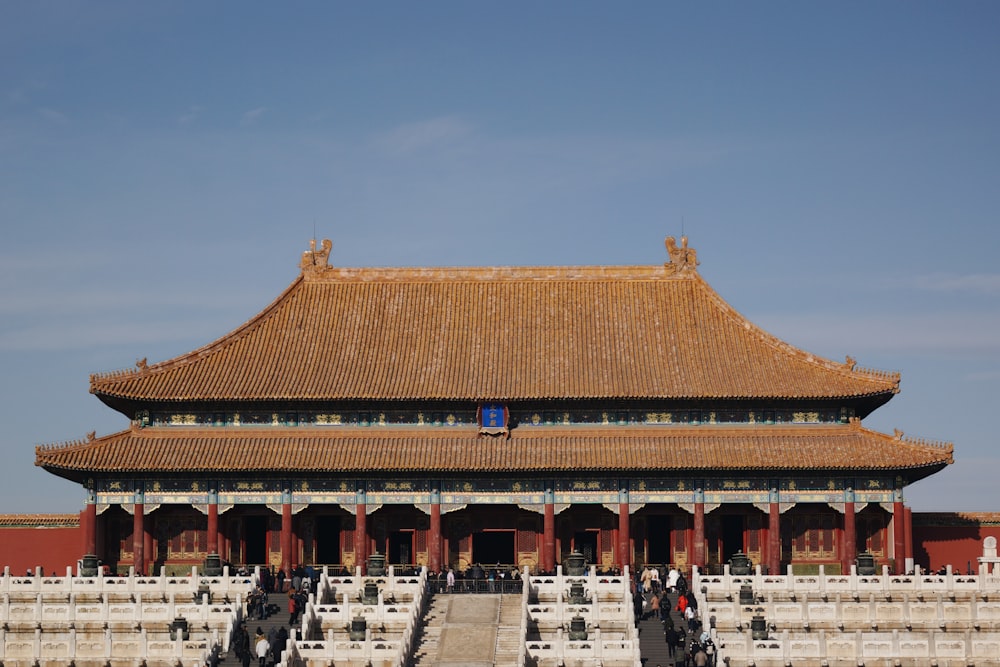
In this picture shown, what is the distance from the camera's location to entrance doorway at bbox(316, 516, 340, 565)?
74.6m

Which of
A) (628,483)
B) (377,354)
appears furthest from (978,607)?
(377,354)

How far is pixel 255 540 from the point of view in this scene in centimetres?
7512

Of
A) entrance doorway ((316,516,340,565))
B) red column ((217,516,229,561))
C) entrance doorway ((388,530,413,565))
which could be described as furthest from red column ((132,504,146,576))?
entrance doorway ((388,530,413,565))

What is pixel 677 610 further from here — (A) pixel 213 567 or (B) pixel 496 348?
(B) pixel 496 348

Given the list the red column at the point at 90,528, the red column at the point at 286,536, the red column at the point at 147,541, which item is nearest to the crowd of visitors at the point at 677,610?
the red column at the point at 286,536

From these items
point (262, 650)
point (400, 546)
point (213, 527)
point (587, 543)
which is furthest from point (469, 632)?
point (213, 527)

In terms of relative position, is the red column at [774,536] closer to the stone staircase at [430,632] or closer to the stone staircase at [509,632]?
the stone staircase at [509,632]

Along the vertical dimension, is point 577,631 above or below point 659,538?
below

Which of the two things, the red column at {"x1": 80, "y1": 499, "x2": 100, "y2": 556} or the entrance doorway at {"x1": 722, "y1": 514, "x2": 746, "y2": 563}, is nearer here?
the red column at {"x1": 80, "y1": 499, "x2": 100, "y2": 556}

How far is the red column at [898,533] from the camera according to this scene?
72.4 m

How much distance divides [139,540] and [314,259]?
16741 millimetres

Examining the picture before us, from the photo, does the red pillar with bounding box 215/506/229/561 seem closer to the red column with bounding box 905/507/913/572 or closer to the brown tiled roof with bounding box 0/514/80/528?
the brown tiled roof with bounding box 0/514/80/528

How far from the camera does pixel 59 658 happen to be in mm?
53344

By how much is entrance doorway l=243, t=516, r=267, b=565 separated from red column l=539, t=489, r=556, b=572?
38.0ft
